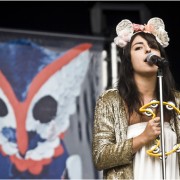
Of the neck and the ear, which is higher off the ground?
the ear

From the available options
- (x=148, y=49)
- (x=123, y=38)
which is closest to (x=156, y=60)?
(x=148, y=49)

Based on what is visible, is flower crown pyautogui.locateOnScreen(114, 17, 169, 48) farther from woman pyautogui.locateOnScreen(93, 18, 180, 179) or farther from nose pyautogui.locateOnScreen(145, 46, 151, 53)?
nose pyautogui.locateOnScreen(145, 46, 151, 53)

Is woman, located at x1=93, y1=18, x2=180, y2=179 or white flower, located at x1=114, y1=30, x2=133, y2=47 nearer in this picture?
woman, located at x1=93, y1=18, x2=180, y2=179

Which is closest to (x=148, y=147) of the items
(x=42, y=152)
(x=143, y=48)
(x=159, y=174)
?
(x=159, y=174)

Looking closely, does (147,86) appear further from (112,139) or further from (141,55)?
(112,139)

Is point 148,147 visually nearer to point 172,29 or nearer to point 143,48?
point 143,48

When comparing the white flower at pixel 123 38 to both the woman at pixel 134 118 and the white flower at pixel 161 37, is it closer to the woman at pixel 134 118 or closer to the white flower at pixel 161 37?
the woman at pixel 134 118

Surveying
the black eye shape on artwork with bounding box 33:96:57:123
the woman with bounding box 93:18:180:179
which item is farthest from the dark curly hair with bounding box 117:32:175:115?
the black eye shape on artwork with bounding box 33:96:57:123

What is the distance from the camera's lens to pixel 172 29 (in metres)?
4.93

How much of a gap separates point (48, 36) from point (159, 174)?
2232mm

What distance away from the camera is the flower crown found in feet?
9.83

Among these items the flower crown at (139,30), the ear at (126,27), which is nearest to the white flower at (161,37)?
the flower crown at (139,30)

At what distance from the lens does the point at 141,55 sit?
2865 millimetres

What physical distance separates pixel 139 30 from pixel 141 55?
0.67ft
